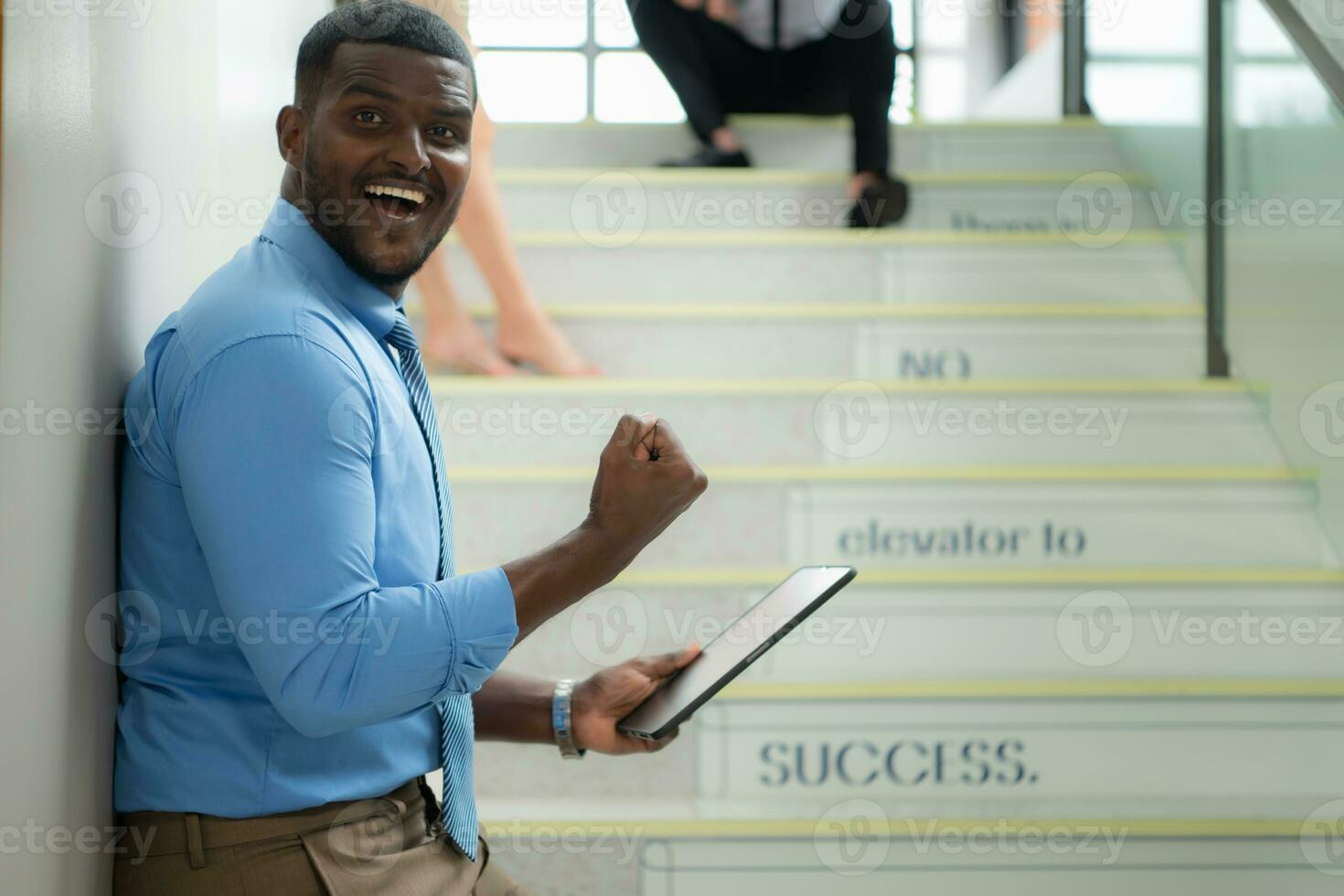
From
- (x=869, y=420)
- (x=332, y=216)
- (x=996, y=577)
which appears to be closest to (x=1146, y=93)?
(x=869, y=420)

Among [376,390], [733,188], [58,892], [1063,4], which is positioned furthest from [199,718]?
[1063,4]

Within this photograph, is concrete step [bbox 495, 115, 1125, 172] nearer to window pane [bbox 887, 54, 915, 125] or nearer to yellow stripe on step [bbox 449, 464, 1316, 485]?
yellow stripe on step [bbox 449, 464, 1316, 485]

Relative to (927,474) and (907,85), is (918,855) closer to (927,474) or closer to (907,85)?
(927,474)

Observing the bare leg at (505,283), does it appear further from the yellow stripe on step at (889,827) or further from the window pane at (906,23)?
the window pane at (906,23)

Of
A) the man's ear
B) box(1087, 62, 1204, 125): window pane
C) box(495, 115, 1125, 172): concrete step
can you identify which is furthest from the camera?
box(495, 115, 1125, 172): concrete step

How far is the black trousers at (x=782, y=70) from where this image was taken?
2.71 m

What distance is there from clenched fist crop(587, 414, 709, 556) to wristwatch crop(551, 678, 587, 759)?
0.32m

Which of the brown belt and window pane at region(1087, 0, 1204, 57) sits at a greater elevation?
window pane at region(1087, 0, 1204, 57)

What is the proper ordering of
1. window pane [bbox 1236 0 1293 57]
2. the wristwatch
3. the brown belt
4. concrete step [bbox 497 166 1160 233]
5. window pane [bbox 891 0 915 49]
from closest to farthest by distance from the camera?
1. the brown belt
2. the wristwatch
3. window pane [bbox 1236 0 1293 57]
4. concrete step [bbox 497 166 1160 233]
5. window pane [bbox 891 0 915 49]

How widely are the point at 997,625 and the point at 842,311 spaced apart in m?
0.73

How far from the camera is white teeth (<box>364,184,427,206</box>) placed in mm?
944

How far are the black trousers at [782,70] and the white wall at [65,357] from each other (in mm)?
A: 1902

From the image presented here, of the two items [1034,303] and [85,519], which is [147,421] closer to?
[85,519]

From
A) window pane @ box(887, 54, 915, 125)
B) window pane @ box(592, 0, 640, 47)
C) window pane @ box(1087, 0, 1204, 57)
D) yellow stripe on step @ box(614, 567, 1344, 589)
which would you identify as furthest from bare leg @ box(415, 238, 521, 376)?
window pane @ box(887, 54, 915, 125)
